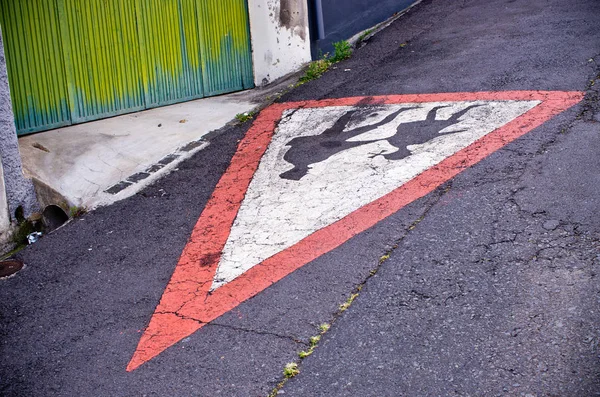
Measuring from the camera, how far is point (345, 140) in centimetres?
730

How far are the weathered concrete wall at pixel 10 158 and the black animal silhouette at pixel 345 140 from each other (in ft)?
8.03

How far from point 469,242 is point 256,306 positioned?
162cm

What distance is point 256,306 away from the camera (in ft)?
15.4

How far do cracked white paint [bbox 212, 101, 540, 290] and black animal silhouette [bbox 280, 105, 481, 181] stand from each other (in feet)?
0.23

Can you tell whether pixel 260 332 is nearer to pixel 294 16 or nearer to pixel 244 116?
pixel 244 116

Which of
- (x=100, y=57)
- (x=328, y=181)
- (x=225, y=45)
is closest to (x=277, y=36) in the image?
(x=225, y=45)

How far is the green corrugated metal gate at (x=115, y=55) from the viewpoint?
301 inches

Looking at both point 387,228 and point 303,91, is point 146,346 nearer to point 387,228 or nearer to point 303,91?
point 387,228

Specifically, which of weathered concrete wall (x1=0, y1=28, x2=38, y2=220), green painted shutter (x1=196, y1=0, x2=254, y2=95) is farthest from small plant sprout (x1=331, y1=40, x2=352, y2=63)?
weathered concrete wall (x1=0, y1=28, x2=38, y2=220)

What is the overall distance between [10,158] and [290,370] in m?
3.76

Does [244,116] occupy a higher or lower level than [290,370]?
higher

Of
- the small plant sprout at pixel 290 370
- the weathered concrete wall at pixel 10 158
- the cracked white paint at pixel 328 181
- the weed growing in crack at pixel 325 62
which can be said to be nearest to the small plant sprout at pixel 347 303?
the small plant sprout at pixel 290 370

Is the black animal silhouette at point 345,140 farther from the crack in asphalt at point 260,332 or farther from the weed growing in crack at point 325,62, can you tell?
the crack in asphalt at point 260,332

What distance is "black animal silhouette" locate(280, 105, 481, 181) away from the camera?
22.5 ft
